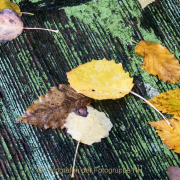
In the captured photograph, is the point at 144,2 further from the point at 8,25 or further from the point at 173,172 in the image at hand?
the point at 173,172

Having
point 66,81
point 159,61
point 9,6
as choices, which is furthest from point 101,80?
point 9,6

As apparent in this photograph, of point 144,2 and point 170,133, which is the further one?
point 144,2

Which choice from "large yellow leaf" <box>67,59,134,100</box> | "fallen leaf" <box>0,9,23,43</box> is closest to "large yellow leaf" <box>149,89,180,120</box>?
"large yellow leaf" <box>67,59,134,100</box>

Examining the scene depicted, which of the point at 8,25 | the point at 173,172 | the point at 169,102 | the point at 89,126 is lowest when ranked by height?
the point at 173,172

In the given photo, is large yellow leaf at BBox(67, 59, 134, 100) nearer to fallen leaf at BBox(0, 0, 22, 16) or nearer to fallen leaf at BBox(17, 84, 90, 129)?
fallen leaf at BBox(17, 84, 90, 129)

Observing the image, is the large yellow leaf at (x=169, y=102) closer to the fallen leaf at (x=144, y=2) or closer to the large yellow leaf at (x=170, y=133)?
the large yellow leaf at (x=170, y=133)

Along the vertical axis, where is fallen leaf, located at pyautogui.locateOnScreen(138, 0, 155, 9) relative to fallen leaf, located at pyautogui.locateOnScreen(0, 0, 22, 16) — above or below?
below
